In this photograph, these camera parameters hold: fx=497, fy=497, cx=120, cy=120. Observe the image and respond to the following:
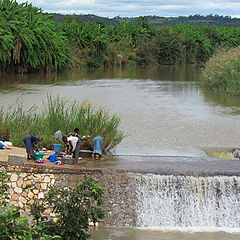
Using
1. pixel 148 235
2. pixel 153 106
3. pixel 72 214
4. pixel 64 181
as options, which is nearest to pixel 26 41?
pixel 153 106

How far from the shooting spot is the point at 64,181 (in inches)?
410

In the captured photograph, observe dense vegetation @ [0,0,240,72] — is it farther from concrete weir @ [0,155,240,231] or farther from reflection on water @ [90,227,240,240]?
reflection on water @ [90,227,240,240]

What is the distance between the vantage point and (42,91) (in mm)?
27141

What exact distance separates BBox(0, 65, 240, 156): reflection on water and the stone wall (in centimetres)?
322

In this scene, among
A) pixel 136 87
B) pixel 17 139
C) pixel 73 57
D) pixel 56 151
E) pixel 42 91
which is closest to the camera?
pixel 56 151

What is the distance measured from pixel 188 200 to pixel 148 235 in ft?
4.21

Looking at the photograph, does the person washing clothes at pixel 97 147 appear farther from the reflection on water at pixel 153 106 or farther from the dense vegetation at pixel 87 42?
the dense vegetation at pixel 87 42

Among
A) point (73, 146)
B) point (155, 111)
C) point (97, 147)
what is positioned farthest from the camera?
point (155, 111)

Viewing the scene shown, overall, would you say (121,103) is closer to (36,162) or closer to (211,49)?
(36,162)

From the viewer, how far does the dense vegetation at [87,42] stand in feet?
112

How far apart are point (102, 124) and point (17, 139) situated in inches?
88.2

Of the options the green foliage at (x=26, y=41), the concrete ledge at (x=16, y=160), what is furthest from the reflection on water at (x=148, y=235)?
the green foliage at (x=26, y=41)

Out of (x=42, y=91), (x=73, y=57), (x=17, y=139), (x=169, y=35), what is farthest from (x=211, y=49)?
(x=17, y=139)

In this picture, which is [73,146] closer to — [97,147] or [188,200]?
[97,147]
